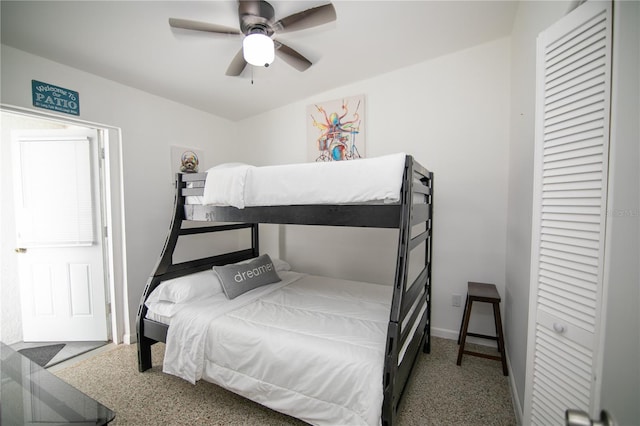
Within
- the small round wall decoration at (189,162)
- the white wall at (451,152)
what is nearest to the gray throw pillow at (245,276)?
the white wall at (451,152)

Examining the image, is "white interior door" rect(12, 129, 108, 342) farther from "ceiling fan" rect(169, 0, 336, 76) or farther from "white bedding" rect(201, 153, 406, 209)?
"ceiling fan" rect(169, 0, 336, 76)

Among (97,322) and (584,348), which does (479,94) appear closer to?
(584,348)

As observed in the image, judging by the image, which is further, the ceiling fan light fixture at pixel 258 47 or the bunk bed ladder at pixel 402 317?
the ceiling fan light fixture at pixel 258 47

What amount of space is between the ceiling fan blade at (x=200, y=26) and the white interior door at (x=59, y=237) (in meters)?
1.74

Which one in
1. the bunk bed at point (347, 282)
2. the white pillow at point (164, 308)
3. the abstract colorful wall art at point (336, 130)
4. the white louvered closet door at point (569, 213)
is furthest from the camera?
the abstract colorful wall art at point (336, 130)

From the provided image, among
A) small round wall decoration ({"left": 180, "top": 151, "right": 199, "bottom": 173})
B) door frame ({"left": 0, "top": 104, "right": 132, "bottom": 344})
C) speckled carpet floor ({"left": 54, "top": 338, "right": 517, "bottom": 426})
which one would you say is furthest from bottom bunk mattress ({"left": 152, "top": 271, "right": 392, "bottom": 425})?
small round wall decoration ({"left": 180, "top": 151, "right": 199, "bottom": 173})

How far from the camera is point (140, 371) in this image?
2.08 m

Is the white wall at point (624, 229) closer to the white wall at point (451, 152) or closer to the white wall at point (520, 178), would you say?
the white wall at point (520, 178)

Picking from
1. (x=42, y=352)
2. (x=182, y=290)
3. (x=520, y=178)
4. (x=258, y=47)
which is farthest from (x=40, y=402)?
(x=520, y=178)

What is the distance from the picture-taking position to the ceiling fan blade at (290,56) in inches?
66.9

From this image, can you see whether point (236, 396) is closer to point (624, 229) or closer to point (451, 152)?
point (624, 229)

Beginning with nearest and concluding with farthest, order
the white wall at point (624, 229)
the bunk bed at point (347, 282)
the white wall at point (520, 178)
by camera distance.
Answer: the white wall at point (624, 229) < the bunk bed at point (347, 282) < the white wall at point (520, 178)

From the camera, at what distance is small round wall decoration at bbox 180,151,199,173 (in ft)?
9.56

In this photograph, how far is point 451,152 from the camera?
2.46 m
